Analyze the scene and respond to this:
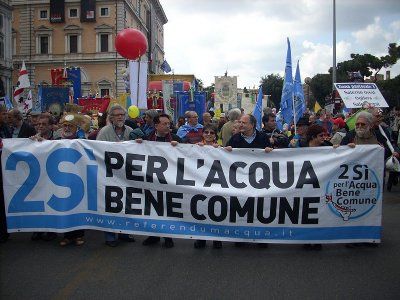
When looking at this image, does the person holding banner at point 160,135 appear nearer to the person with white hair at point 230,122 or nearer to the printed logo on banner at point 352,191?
the printed logo on banner at point 352,191

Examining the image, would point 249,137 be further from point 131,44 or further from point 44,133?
point 131,44

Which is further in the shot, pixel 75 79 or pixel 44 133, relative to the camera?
pixel 75 79

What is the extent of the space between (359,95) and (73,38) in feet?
187

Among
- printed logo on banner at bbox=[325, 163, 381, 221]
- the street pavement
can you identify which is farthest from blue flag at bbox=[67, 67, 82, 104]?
printed logo on banner at bbox=[325, 163, 381, 221]

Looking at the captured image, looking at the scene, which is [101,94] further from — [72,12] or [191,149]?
[191,149]

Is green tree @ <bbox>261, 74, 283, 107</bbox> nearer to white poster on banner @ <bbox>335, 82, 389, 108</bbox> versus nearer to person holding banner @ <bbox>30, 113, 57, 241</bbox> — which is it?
white poster on banner @ <bbox>335, 82, 389, 108</bbox>

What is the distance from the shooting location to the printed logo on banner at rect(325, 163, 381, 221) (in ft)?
18.9

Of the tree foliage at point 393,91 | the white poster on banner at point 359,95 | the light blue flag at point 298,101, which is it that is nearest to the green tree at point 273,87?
the tree foliage at point 393,91

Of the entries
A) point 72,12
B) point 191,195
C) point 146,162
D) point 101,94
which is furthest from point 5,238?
point 72,12

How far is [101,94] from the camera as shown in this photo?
2448 inches

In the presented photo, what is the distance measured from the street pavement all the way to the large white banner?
257 millimetres

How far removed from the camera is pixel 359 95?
44.3ft

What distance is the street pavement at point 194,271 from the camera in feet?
14.2

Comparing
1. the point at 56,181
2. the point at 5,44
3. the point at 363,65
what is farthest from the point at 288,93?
the point at 363,65
